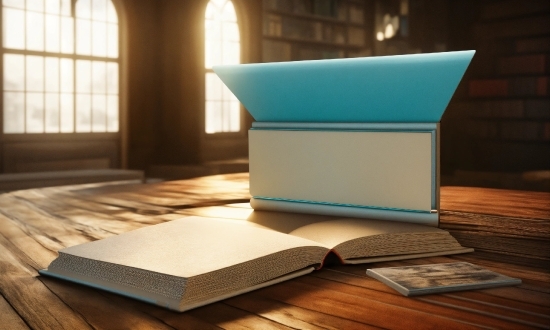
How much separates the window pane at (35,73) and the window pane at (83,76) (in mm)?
392

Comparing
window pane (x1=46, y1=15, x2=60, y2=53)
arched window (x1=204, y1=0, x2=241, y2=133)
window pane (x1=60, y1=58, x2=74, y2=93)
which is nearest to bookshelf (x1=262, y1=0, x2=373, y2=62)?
arched window (x1=204, y1=0, x2=241, y2=133)

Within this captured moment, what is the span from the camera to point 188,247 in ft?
2.10

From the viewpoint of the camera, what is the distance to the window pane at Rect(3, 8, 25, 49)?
545 centimetres

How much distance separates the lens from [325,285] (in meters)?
0.60

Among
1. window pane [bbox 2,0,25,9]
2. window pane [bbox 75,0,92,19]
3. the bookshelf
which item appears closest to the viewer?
window pane [bbox 2,0,25,9]

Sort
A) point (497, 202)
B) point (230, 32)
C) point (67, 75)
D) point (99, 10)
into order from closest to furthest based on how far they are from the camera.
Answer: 1. point (497, 202)
2. point (67, 75)
3. point (99, 10)
4. point (230, 32)

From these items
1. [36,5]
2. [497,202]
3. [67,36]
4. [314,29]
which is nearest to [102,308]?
[497,202]

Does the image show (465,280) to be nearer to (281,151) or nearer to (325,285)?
(325,285)

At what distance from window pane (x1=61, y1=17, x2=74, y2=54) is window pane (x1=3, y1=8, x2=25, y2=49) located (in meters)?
0.40

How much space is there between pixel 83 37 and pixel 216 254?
5.95m

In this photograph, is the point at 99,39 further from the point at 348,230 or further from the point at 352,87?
the point at 348,230

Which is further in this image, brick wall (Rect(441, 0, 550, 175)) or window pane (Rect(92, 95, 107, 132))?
window pane (Rect(92, 95, 107, 132))

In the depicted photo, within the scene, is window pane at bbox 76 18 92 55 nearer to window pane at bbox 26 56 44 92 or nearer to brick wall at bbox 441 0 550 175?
window pane at bbox 26 56 44 92

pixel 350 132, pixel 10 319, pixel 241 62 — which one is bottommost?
pixel 10 319
